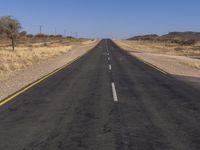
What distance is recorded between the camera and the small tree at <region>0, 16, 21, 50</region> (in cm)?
5606

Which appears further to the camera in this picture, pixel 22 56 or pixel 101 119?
pixel 22 56

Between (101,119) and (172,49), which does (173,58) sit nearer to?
(172,49)

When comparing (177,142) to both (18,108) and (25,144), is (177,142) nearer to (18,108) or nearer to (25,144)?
Result: (25,144)

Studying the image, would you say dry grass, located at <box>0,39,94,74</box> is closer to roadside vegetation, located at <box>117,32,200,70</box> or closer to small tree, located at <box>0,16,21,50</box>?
small tree, located at <box>0,16,21,50</box>

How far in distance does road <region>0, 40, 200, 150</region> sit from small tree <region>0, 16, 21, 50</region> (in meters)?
46.3

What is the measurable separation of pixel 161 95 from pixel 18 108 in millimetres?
5250

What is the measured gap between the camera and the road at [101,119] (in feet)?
19.7

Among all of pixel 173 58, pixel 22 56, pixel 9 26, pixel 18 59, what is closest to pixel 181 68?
pixel 173 58

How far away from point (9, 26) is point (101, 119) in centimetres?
5212

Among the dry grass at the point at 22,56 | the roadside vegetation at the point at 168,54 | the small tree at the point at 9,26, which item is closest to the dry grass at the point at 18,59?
the dry grass at the point at 22,56

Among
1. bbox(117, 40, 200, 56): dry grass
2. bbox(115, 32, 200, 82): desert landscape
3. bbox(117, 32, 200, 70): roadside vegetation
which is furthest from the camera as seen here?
bbox(117, 40, 200, 56): dry grass

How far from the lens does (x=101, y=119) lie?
25.7 feet

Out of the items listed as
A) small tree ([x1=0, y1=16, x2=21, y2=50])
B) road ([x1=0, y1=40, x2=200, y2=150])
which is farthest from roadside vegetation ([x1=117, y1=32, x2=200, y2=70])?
small tree ([x1=0, y1=16, x2=21, y2=50])

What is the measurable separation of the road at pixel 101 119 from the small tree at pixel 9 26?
152 feet
